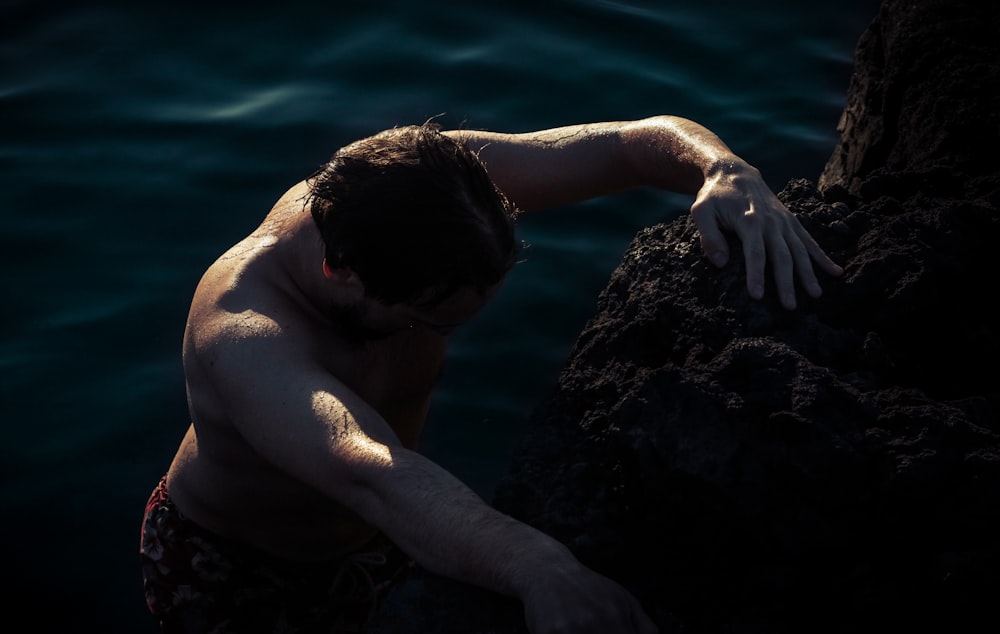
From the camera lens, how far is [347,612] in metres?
3.29

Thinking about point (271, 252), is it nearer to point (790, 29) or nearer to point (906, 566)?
point (906, 566)

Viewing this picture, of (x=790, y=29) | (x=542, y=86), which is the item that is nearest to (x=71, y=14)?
(x=542, y=86)

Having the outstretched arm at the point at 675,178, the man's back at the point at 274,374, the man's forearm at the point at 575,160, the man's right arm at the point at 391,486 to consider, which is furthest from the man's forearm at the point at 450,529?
the man's forearm at the point at 575,160

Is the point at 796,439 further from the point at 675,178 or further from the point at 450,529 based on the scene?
the point at 675,178

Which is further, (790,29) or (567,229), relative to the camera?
(790,29)

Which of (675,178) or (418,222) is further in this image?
(675,178)

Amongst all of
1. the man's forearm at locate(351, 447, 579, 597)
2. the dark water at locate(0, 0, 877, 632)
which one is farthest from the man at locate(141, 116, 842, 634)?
the dark water at locate(0, 0, 877, 632)

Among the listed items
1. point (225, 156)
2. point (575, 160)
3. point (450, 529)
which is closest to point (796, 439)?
point (450, 529)

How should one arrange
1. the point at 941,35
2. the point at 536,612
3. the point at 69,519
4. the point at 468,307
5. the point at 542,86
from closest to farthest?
the point at 536,612
the point at 468,307
the point at 941,35
the point at 69,519
the point at 542,86

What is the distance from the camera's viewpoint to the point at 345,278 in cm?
267

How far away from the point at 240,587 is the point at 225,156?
3.34m

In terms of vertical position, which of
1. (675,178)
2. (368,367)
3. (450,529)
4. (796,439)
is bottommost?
(368,367)

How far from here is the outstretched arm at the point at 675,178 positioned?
265cm

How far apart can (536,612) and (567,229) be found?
152 inches
